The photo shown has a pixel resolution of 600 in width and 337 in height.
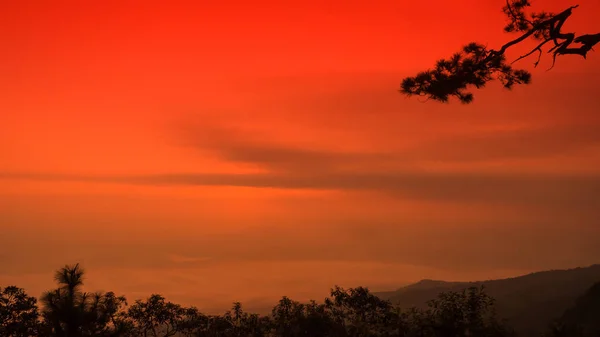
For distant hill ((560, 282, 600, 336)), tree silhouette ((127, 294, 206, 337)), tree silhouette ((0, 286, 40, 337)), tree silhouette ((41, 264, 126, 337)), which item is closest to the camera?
tree silhouette ((41, 264, 126, 337))

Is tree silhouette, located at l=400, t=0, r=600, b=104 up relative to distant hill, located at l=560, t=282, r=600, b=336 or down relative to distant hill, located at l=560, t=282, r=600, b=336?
up

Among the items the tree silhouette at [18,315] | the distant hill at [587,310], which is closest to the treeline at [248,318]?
the tree silhouette at [18,315]

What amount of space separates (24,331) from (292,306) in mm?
21977

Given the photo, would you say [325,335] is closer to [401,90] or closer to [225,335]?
[225,335]

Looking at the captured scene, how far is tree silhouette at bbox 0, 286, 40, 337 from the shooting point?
173ft

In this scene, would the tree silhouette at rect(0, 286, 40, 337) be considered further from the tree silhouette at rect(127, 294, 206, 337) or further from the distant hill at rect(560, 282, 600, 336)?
the distant hill at rect(560, 282, 600, 336)

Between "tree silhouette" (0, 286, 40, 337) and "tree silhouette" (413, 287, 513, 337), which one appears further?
"tree silhouette" (0, 286, 40, 337)

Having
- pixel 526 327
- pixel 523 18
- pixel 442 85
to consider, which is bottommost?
pixel 526 327

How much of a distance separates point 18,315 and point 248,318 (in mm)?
21291

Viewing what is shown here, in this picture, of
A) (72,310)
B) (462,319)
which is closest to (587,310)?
(462,319)

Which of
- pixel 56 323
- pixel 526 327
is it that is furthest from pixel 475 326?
pixel 526 327

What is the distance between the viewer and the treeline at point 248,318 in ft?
97.2

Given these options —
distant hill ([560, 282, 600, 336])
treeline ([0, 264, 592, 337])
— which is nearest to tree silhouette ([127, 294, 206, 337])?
treeline ([0, 264, 592, 337])

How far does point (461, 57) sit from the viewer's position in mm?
30781
